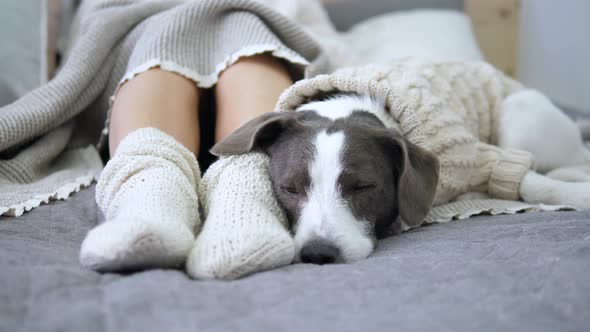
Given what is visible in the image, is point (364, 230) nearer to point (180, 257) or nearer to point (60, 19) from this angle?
point (180, 257)

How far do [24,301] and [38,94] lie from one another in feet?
4.21

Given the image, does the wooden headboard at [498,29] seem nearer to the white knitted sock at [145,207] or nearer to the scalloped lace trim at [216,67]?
the scalloped lace trim at [216,67]

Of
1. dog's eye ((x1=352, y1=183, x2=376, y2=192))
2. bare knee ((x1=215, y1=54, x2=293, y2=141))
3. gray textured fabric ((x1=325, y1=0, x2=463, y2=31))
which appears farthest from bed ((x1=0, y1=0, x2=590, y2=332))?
gray textured fabric ((x1=325, y1=0, x2=463, y2=31))

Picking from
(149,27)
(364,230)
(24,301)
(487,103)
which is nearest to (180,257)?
(24,301)

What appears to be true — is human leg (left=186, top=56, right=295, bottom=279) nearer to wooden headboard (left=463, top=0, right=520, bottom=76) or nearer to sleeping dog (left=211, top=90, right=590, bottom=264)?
sleeping dog (left=211, top=90, right=590, bottom=264)

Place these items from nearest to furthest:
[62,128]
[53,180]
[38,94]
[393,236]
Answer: [393,236] < [53,180] < [38,94] < [62,128]

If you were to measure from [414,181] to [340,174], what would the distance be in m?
0.21

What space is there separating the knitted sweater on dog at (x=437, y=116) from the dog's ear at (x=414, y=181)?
153mm

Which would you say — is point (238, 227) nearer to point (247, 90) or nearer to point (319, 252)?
point (319, 252)

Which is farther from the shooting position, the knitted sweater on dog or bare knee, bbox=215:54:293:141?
bare knee, bbox=215:54:293:141

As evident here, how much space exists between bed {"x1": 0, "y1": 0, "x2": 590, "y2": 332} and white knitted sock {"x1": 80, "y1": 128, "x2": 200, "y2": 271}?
0.05 m

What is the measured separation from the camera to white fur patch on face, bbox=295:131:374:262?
4.58 ft

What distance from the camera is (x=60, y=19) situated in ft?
10.6

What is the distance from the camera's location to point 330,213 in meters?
1.46
